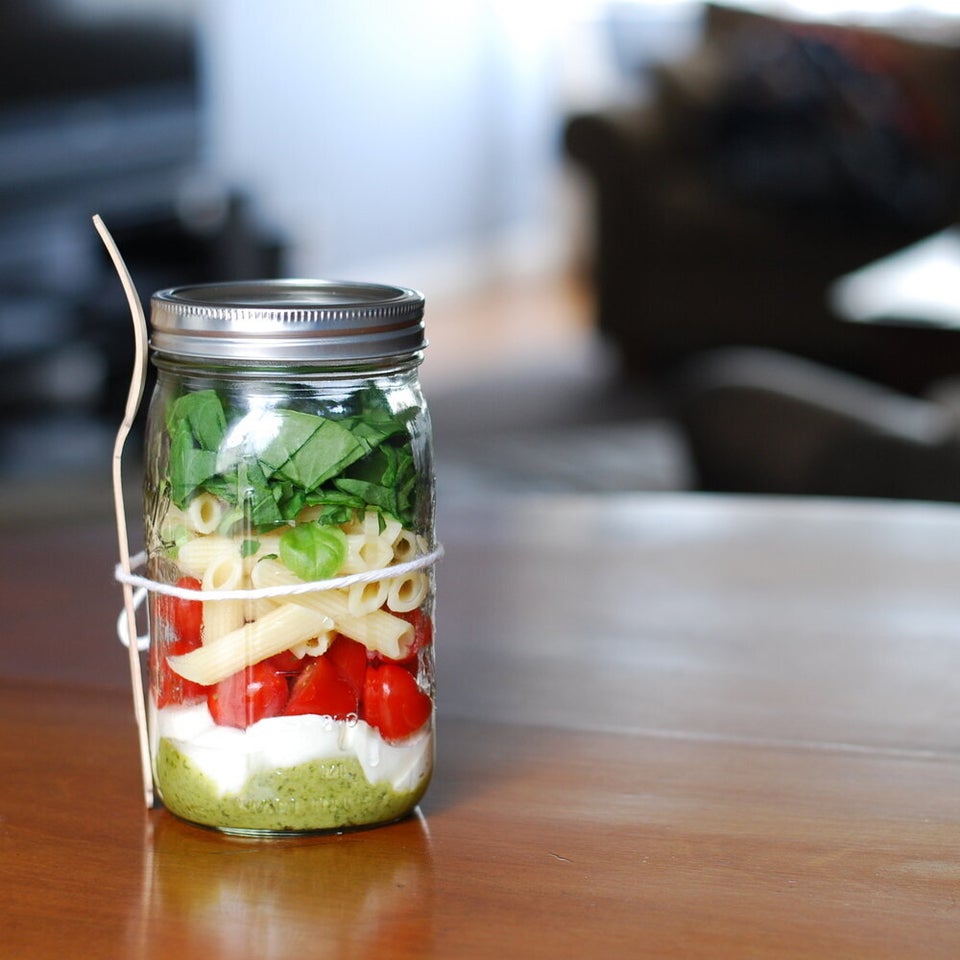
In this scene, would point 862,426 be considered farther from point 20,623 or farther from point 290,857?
point 290,857

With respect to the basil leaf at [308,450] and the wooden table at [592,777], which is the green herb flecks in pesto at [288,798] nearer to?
the wooden table at [592,777]

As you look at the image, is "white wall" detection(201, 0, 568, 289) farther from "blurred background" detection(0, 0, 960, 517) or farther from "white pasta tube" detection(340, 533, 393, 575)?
"white pasta tube" detection(340, 533, 393, 575)

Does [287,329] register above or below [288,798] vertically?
above

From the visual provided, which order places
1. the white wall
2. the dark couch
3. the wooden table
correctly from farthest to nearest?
the white wall, the dark couch, the wooden table

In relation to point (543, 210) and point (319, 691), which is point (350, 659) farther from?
point (543, 210)

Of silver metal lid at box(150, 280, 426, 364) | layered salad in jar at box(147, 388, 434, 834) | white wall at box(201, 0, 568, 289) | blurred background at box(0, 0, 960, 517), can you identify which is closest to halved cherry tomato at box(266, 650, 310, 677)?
layered salad in jar at box(147, 388, 434, 834)

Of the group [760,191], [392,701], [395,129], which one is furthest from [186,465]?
[395,129]

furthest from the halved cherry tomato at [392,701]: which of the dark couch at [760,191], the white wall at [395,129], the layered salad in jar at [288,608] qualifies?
the dark couch at [760,191]
